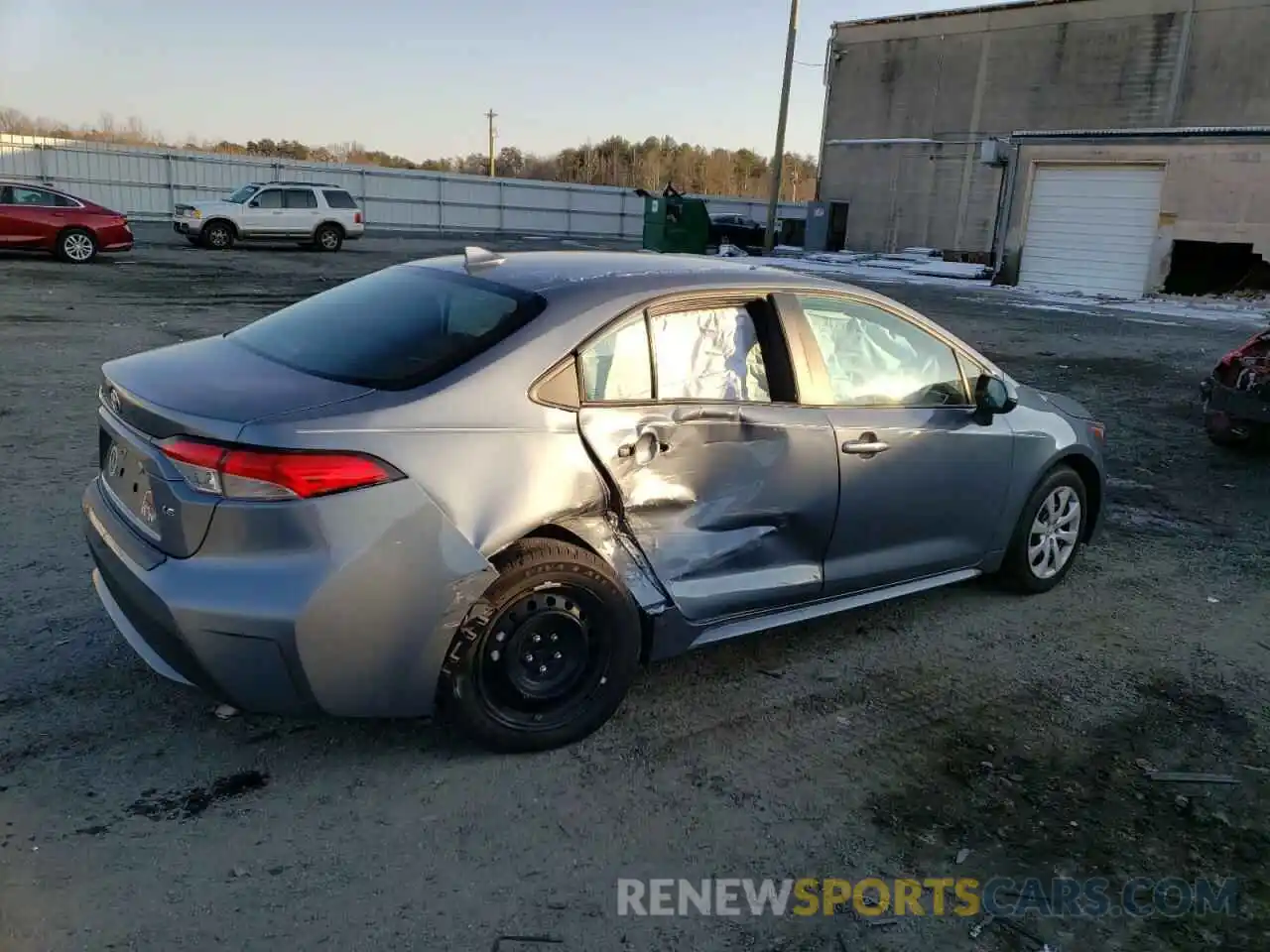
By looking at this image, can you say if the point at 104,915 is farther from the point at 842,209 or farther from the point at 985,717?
A: the point at 842,209

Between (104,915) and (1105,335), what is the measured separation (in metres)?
16.1

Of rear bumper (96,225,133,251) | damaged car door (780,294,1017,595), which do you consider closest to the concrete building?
rear bumper (96,225,133,251)

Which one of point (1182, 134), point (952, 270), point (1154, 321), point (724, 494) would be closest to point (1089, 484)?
point (724, 494)

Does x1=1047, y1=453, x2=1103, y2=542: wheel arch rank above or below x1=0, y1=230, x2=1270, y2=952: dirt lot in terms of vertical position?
above

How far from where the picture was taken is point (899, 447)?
399 centimetres

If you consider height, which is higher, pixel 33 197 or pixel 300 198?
pixel 300 198

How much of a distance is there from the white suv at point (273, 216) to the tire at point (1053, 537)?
77.3 ft

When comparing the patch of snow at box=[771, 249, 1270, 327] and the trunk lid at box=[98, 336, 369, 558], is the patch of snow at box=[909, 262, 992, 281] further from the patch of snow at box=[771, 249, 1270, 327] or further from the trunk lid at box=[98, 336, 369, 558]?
the trunk lid at box=[98, 336, 369, 558]

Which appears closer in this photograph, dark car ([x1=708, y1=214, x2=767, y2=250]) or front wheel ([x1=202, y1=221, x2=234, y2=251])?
front wheel ([x1=202, y1=221, x2=234, y2=251])

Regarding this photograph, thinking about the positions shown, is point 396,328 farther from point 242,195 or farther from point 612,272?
point 242,195

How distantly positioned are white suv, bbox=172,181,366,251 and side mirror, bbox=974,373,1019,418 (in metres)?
23.6

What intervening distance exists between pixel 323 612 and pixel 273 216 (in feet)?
79.8

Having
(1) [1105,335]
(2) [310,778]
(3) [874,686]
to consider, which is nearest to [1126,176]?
(1) [1105,335]

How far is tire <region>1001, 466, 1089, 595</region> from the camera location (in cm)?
464
